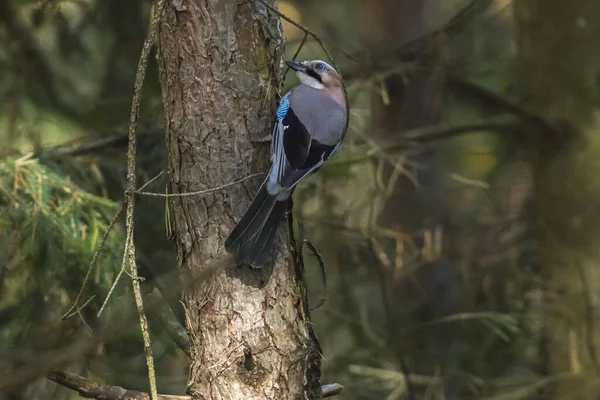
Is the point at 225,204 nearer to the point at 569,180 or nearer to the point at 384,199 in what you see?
the point at 384,199

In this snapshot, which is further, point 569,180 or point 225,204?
point 569,180

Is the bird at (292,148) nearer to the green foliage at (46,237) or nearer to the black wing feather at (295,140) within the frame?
the black wing feather at (295,140)

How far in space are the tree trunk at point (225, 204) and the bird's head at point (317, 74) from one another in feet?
1.25

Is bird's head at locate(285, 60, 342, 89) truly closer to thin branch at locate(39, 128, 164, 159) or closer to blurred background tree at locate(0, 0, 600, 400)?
blurred background tree at locate(0, 0, 600, 400)

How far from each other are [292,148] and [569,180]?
2862 millimetres

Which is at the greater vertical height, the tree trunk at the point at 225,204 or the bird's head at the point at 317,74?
the bird's head at the point at 317,74

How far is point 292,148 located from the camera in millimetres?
2375

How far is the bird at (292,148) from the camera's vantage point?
224 centimetres

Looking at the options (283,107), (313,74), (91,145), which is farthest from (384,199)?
(283,107)

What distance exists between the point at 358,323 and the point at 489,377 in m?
1.12

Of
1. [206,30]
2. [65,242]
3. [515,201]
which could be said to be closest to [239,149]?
[206,30]

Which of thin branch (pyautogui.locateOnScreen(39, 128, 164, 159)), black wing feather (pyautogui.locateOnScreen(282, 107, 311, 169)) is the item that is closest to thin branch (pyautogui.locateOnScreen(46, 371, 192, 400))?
black wing feather (pyautogui.locateOnScreen(282, 107, 311, 169))

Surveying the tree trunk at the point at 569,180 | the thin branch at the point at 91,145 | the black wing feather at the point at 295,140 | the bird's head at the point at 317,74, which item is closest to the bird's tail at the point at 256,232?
the black wing feather at the point at 295,140

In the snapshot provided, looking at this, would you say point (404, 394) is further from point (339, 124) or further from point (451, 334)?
point (339, 124)
